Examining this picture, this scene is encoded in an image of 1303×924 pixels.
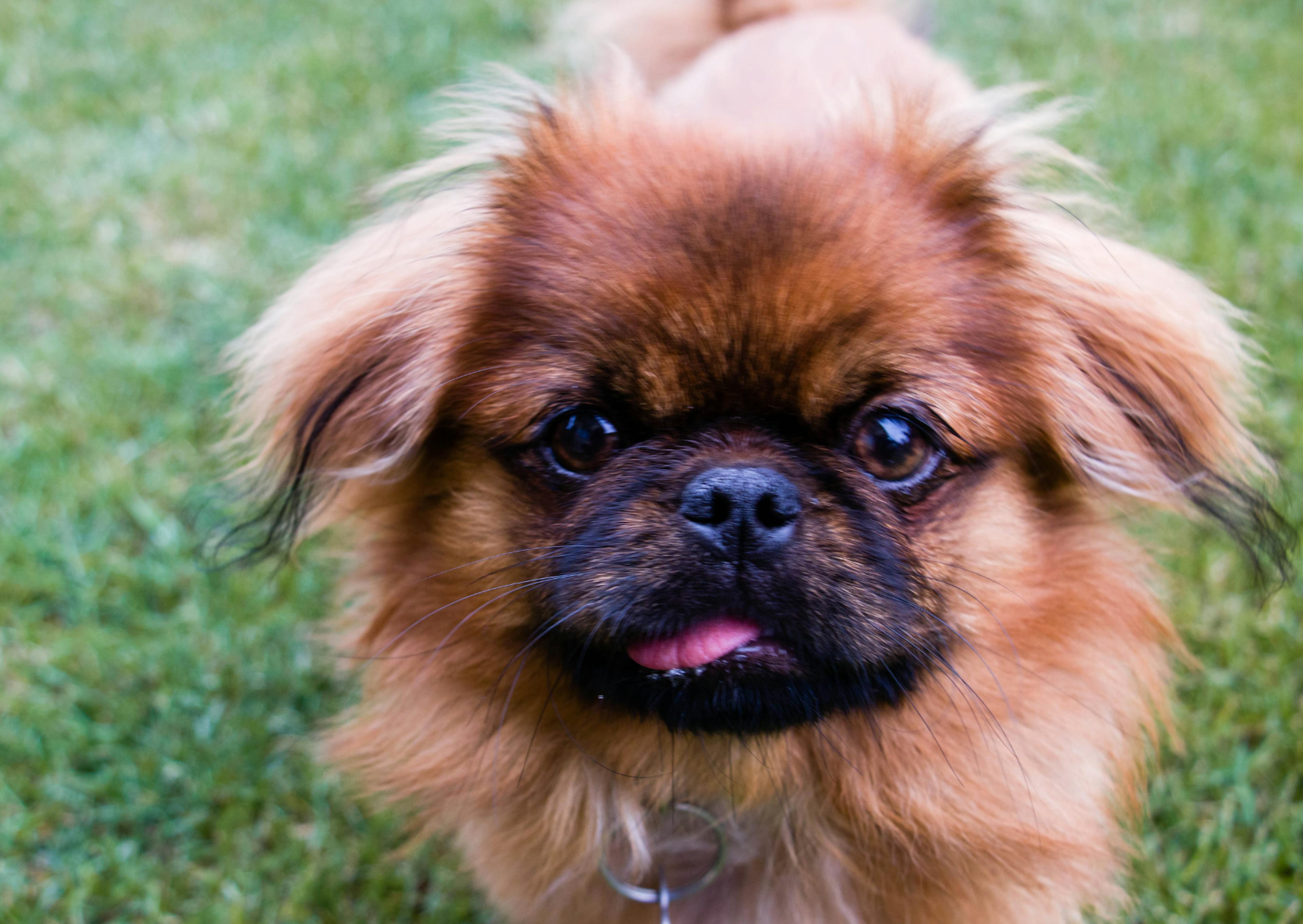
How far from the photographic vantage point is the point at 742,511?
1.79 m

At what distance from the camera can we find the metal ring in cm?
232

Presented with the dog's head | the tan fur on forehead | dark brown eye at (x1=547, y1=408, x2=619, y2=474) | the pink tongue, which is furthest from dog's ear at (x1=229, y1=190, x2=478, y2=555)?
the pink tongue

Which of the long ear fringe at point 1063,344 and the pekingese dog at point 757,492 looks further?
the long ear fringe at point 1063,344

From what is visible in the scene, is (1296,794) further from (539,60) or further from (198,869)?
(539,60)

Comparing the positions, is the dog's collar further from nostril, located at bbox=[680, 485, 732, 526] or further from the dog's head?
nostril, located at bbox=[680, 485, 732, 526]

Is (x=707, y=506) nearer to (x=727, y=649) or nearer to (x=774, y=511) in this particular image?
(x=774, y=511)

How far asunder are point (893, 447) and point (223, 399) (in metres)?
2.32

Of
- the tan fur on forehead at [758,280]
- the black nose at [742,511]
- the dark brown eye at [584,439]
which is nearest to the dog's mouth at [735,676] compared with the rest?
the black nose at [742,511]

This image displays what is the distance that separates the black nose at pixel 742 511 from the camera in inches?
70.9

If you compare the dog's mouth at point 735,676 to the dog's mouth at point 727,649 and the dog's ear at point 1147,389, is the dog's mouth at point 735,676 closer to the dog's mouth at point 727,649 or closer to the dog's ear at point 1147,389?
the dog's mouth at point 727,649

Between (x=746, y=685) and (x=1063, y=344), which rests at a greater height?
(x=1063, y=344)

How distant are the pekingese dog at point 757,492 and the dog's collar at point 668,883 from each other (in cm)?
2

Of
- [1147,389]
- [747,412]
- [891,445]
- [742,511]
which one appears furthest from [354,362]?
[1147,389]

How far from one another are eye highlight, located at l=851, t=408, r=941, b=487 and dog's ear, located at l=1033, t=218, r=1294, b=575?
0.34 m
